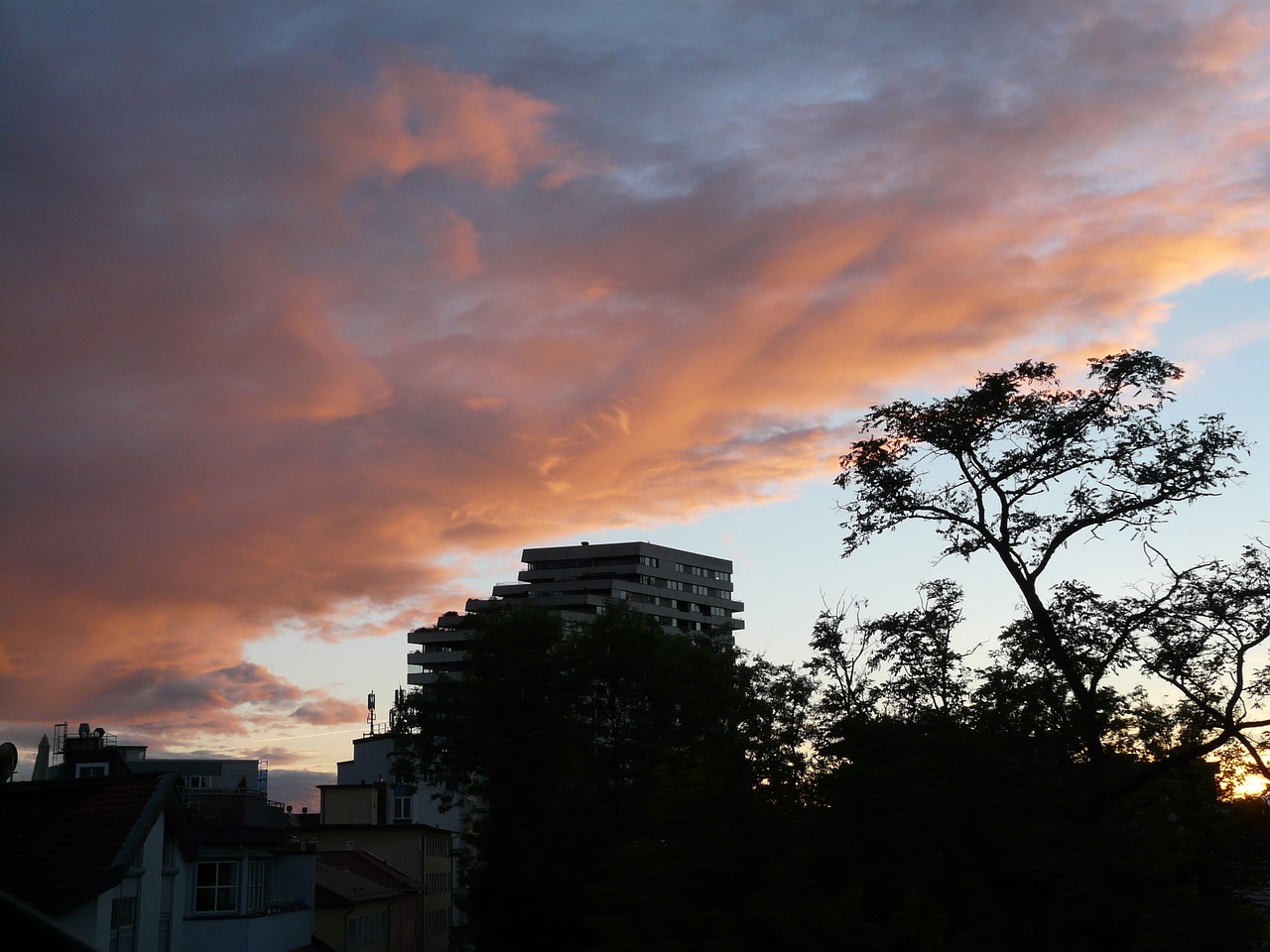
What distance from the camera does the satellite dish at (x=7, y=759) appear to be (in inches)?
1187

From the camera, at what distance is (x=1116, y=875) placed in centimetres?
1898

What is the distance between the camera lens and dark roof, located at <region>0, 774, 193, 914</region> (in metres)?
27.2

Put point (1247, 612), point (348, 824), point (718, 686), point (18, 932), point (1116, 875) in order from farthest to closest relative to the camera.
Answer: point (348, 824)
point (718, 686)
point (1247, 612)
point (1116, 875)
point (18, 932)

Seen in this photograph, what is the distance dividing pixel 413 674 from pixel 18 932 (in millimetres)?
198469

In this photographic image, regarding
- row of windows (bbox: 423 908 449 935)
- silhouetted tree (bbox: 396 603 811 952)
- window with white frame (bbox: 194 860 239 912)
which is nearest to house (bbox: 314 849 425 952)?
row of windows (bbox: 423 908 449 935)

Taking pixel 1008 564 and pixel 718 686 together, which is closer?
pixel 1008 564

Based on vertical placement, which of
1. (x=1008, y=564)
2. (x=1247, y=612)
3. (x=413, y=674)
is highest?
(x=413, y=674)

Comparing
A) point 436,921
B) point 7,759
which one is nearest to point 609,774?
point 7,759

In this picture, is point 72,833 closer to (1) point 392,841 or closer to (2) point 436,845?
(1) point 392,841

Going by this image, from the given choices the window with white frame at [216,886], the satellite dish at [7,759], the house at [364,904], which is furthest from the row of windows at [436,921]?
the satellite dish at [7,759]

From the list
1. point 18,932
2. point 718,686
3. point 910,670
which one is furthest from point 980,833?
point 18,932

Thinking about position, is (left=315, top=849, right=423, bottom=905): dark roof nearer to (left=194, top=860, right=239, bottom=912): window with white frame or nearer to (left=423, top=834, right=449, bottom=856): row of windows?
(left=423, top=834, right=449, bottom=856): row of windows

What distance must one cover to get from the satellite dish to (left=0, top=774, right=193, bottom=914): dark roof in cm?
67

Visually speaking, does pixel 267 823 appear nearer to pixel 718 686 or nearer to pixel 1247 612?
pixel 718 686
